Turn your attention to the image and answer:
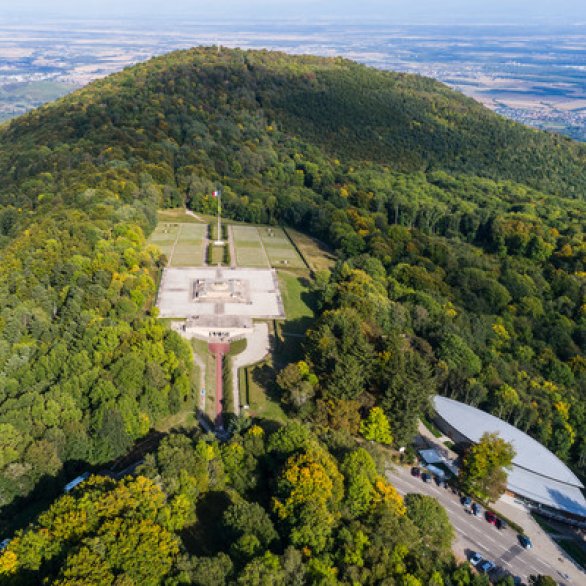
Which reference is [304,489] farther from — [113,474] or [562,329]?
[562,329]

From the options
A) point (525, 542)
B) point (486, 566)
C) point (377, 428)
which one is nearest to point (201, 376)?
point (377, 428)

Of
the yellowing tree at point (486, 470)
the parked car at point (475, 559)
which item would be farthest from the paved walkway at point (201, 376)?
the parked car at point (475, 559)

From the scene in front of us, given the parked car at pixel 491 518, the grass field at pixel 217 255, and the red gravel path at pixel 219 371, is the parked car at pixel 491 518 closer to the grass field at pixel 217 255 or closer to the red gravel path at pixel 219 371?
the red gravel path at pixel 219 371

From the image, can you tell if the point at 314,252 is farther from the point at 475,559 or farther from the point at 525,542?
the point at 475,559

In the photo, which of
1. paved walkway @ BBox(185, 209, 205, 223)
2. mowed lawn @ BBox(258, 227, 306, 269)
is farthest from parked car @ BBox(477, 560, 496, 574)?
paved walkway @ BBox(185, 209, 205, 223)

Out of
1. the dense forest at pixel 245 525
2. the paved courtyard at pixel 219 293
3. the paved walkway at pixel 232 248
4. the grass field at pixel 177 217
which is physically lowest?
the grass field at pixel 177 217

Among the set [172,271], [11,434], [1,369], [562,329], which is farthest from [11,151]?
[562,329]
